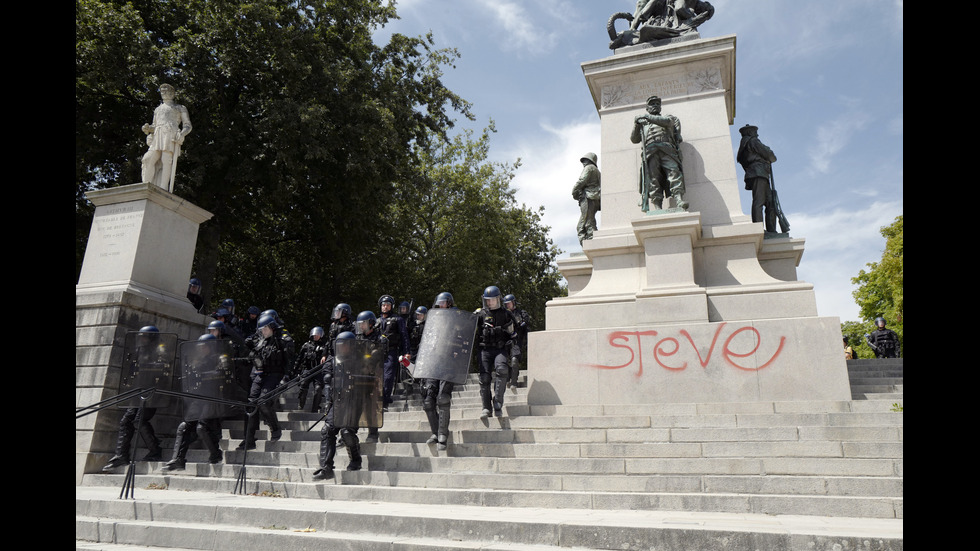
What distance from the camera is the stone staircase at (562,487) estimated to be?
15.0ft

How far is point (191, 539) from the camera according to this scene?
5.08 m

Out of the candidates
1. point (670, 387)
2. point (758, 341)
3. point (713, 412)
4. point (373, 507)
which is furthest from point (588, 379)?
point (373, 507)

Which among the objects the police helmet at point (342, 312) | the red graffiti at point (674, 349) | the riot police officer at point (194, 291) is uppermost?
the riot police officer at point (194, 291)

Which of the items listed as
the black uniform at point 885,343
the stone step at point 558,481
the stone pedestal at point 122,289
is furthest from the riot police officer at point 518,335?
the black uniform at point 885,343

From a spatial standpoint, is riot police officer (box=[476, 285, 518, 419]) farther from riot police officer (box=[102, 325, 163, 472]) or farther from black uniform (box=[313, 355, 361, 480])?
riot police officer (box=[102, 325, 163, 472])

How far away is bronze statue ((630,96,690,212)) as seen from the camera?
10477 millimetres

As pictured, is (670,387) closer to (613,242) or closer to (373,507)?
(613,242)

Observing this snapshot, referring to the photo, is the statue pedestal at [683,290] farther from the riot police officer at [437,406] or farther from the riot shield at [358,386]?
the riot shield at [358,386]

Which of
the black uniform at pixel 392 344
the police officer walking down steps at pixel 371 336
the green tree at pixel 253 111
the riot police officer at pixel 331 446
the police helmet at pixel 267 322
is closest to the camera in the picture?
the riot police officer at pixel 331 446

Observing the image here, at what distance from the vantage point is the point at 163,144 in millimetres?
10398

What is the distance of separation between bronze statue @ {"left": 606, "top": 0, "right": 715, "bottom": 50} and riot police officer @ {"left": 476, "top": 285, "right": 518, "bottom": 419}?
6.83 m

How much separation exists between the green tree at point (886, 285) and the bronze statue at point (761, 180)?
20.0 m

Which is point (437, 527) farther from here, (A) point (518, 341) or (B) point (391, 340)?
(B) point (391, 340)

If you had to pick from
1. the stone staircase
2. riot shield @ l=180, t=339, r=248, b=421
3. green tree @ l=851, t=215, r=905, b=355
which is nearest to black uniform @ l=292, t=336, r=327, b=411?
the stone staircase
